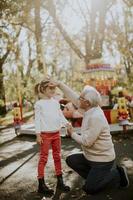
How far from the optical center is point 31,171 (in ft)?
27.6

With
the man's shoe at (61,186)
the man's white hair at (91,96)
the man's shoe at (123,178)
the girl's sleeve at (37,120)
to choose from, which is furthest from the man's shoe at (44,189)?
the man's white hair at (91,96)

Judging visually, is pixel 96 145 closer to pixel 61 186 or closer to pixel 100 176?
pixel 100 176

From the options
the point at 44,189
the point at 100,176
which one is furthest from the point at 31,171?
the point at 100,176

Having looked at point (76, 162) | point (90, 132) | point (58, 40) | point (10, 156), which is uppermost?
point (58, 40)

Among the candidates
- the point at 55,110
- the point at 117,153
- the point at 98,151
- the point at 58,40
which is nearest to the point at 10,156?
the point at 117,153

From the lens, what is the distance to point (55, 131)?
6.94m

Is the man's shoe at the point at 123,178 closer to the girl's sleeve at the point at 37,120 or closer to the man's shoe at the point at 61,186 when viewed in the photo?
the man's shoe at the point at 61,186

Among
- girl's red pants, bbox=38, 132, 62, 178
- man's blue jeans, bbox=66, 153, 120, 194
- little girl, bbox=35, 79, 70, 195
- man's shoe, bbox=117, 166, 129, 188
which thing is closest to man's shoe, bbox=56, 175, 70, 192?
little girl, bbox=35, 79, 70, 195

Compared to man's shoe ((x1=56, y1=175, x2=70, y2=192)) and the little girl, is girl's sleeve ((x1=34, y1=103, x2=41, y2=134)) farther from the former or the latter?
man's shoe ((x1=56, y1=175, x2=70, y2=192))

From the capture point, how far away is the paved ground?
6375mm

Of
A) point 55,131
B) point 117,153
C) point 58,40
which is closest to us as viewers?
point 55,131

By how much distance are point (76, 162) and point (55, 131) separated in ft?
2.71

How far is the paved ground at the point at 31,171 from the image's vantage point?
6375 millimetres

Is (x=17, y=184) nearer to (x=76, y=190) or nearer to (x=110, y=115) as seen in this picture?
(x=76, y=190)
